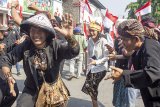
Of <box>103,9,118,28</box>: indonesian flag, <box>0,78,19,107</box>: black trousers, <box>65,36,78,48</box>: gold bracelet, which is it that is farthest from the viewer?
<box>103,9,118,28</box>: indonesian flag

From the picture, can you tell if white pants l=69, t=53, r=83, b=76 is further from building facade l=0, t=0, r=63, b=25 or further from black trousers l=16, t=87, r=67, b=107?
building facade l=0, t=0, r=63, b=25

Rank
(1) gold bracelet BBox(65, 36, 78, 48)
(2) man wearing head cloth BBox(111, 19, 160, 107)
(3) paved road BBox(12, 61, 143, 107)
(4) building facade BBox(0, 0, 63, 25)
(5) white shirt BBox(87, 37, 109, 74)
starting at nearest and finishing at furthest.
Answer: (2) man wearing head cloth BBox(111, 19, 160, 107), (1) gold bracelet BBox(65, 36, 78, 48), (5) white shirt BBox(87, 37, 109, 74), (3) paved road BBox(12, 61, 143, 107), (4) building facade BBox(0, 0, 63, 25)

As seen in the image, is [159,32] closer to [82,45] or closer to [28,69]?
[28,69]

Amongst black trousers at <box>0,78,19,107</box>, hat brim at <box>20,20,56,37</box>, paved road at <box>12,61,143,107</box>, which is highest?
hat brim at <box>20,20,56,37</box>

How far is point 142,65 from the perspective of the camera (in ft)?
9.87

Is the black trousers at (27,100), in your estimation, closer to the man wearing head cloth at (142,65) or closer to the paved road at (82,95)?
Answer: the man wearing head cloth at (142,65)

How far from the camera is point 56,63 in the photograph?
3.81 metres

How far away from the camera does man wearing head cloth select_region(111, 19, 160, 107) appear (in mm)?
2822

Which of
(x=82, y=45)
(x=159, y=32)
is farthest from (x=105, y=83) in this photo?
(x=159, y=32)

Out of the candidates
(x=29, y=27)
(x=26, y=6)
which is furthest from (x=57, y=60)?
(x=26, y=6)

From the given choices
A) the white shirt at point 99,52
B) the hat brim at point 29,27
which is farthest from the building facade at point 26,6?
the hat brim at point 29,27

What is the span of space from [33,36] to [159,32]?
3071 millimetres

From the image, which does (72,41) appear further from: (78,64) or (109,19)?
(78,64)

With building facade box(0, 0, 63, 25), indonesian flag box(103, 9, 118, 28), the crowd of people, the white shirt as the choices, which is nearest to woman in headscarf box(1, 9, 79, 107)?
the crowd of people
